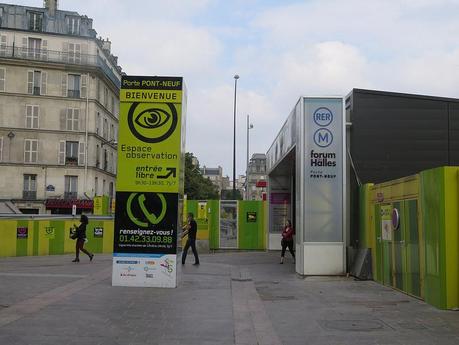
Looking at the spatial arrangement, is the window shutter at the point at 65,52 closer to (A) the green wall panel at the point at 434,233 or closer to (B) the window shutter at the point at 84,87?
(B) the window shutter at the point at 84,87

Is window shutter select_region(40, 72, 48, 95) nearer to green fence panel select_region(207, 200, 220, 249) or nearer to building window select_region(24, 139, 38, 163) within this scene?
building window select_region(24, 139, 38, 163)

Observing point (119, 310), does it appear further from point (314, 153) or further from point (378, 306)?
point (314, 153)

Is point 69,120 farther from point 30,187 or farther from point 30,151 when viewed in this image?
point 30,187

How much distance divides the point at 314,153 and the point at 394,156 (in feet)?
9.73

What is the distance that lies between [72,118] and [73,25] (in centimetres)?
1194

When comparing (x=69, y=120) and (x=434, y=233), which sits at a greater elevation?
(x=69, y=120)

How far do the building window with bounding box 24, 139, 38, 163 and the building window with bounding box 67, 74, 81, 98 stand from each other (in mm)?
5663

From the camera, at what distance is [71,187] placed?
54312 millimetres

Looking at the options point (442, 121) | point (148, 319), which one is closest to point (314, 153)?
point (442, 121)

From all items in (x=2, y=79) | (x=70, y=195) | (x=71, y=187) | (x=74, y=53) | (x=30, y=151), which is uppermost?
(x=74, y=53)

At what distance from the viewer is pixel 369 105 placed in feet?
53.6

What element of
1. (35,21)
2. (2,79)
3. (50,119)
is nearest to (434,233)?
(50,119)

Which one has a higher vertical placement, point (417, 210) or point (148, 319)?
point (417, 210)

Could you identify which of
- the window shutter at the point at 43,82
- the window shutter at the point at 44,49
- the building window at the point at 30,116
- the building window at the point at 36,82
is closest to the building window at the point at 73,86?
the window shutter at the point at 43,82
